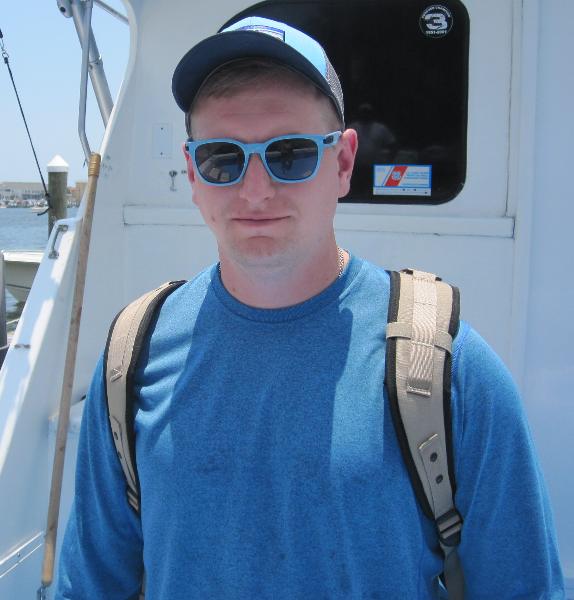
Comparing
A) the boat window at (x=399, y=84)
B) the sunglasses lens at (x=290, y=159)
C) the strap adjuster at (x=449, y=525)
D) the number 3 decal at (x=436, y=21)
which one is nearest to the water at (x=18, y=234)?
the boat window at (x=399, y=84)

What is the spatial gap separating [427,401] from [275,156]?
1.70 feet

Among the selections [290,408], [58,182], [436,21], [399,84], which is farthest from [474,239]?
[58,182]

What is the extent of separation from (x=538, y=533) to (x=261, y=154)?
0.84 m

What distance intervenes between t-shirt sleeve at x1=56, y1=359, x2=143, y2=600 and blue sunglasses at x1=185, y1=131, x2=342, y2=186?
508 millimetres

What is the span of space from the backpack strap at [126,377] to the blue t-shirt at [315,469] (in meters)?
0.04

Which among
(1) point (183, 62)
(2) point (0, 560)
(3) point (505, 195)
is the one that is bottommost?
(2) point (0, 560)

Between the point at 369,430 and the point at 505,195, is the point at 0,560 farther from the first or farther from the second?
the point at 505,195

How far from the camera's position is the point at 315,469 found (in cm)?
114

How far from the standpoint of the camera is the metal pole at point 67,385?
96.7 inches

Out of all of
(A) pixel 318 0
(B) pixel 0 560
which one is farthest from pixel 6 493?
(A) pixel 318 0

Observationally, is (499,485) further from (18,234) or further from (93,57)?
(18,234)

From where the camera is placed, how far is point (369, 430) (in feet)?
3.77

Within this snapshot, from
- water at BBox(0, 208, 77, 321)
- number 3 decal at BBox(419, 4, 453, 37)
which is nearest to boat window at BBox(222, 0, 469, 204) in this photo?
number 3 decal at BBox(419, 4, 453, 37)

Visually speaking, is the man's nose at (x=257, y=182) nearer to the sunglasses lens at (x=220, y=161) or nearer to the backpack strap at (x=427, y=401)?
the sunglasses lens at (x=220, y=161)
